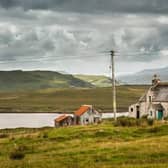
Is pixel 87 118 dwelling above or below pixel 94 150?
above

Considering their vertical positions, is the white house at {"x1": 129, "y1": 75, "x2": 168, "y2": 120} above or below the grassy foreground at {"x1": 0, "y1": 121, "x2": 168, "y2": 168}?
above

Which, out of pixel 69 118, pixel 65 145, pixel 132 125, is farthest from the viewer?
pixel 69 118

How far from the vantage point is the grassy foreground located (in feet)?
98.9

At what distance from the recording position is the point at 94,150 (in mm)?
35875

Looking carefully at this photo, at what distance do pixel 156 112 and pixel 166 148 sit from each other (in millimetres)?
45510

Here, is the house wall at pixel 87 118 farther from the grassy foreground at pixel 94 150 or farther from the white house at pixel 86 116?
the grassy foreground at pixel 94 150

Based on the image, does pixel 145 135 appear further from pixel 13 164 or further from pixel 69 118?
pixel 69 118

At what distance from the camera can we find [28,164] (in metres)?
31.3

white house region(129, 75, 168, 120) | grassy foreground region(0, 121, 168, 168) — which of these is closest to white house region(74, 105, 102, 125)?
white house region(129, 75, 168, 120)

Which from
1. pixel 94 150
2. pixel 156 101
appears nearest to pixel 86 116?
pixel 156 101

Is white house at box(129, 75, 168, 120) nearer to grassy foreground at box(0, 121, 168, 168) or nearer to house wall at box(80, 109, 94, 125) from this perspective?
house wall at box(80, 109, 94, 125)

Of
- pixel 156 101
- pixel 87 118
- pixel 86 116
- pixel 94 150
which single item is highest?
pixel 156 101

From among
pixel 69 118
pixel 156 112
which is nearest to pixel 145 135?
pixel 156 112

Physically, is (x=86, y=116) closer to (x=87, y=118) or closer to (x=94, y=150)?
(x=87, y=118)
